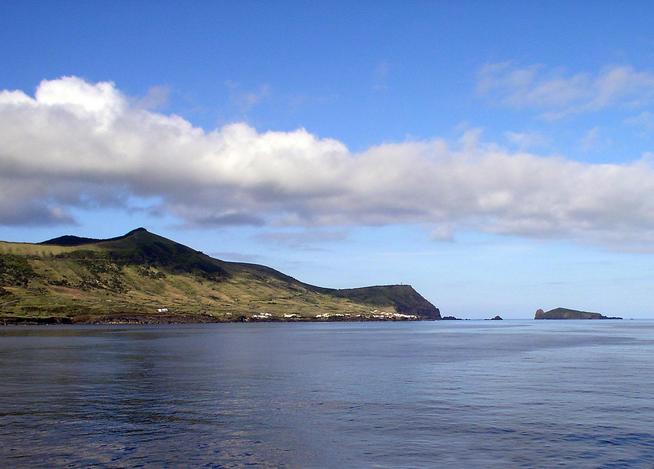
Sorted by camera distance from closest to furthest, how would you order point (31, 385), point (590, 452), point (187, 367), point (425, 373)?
1. point (590, 452)
2. point (31, 385)
3. point (425, 373)
4. point (187, 367)

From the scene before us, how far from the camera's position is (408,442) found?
1677 inches

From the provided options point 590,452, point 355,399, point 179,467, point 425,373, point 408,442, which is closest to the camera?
point 179,467

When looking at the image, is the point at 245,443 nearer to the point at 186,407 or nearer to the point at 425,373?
the point at 186,407

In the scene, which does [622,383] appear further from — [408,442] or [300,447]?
[300,447]

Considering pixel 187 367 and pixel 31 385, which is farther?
pixel 187 367

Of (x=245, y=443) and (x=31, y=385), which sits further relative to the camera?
(x=31, y=385)

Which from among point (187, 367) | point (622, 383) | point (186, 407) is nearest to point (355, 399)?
point (186, 407)

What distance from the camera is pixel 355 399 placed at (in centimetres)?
6266

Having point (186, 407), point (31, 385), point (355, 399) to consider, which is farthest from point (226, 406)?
point (31, 385)

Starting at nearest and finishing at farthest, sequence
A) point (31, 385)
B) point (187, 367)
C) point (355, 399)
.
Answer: point (355, 399)
point (31, 385)
point (187, 367)

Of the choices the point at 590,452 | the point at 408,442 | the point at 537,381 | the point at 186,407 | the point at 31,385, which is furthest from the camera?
the point at 537,381

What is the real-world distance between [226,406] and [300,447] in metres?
19.1

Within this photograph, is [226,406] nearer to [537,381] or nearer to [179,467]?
[179,467]

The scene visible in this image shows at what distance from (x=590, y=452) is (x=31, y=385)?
63.5 metres
